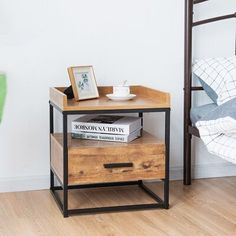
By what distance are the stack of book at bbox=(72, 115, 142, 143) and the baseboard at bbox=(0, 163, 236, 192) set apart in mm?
397

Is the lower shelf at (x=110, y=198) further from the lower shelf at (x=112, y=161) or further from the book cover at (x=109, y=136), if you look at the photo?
the book cover at (x=109, y=136)

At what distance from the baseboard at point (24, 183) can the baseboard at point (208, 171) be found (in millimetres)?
711

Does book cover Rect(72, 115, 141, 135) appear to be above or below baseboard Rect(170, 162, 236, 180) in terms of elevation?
above

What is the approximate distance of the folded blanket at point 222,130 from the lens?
2266 millimetres

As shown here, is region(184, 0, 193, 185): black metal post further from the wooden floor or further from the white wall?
the wooden floor

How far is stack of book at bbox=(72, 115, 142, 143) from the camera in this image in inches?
96.3

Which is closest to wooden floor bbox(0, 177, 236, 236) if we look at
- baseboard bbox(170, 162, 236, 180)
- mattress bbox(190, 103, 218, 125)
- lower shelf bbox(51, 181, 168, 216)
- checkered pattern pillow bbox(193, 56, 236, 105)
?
lower shelf bbox(51, 181, 168, 216)

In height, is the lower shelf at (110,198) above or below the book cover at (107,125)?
below

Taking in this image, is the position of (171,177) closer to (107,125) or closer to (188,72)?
(188,72)

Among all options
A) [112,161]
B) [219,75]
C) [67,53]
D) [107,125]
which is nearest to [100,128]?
[107,125]

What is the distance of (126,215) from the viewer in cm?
239

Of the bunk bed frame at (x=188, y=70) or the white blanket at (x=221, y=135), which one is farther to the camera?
the bunk bed frame at (x=188, y=70)

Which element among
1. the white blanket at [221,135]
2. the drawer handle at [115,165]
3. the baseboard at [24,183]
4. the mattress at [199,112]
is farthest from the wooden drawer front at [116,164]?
the baseboard at [24,183]

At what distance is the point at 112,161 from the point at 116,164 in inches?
0.9
